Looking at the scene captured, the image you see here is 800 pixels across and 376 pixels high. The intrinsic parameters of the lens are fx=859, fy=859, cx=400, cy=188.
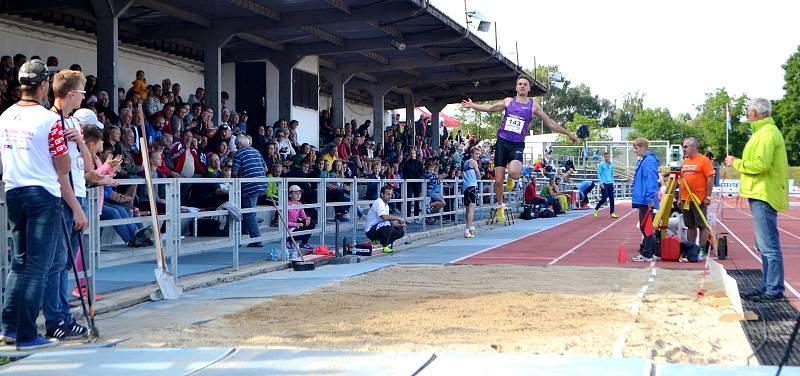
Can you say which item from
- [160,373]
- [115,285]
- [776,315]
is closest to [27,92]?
[160,373]

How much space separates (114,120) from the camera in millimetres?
15148

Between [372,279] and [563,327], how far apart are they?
416 centimetres

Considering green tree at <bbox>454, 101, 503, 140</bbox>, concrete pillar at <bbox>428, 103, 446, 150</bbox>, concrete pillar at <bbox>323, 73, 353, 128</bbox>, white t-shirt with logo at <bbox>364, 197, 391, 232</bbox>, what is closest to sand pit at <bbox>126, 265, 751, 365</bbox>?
white t-shirt with logo at <bbox>364, 197, 391, 232</bbox>

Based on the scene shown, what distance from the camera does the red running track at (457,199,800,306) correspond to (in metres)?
12.3

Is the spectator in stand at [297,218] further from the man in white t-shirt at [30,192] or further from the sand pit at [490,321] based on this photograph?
the man in white t-shirt at [30,192]

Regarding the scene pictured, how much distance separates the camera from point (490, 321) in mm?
7027

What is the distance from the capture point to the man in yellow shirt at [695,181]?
12.8 m

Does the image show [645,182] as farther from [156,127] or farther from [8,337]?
[8,337]

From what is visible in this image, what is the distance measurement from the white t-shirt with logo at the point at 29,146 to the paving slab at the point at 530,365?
311cm

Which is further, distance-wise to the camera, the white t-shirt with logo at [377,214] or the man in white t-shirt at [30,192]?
the white t-shirt with logo at [377,214]

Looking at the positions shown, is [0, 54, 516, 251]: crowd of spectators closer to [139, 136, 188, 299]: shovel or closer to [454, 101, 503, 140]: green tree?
[139, 136, 188, 299]: shovel

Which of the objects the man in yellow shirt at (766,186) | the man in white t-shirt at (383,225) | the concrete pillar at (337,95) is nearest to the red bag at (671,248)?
the man in yellow shirt at (766,186)

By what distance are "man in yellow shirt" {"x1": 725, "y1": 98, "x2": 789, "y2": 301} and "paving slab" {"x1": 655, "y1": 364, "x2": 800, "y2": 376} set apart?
318 centimetres

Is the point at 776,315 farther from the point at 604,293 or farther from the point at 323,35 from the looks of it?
the point at 323,35
